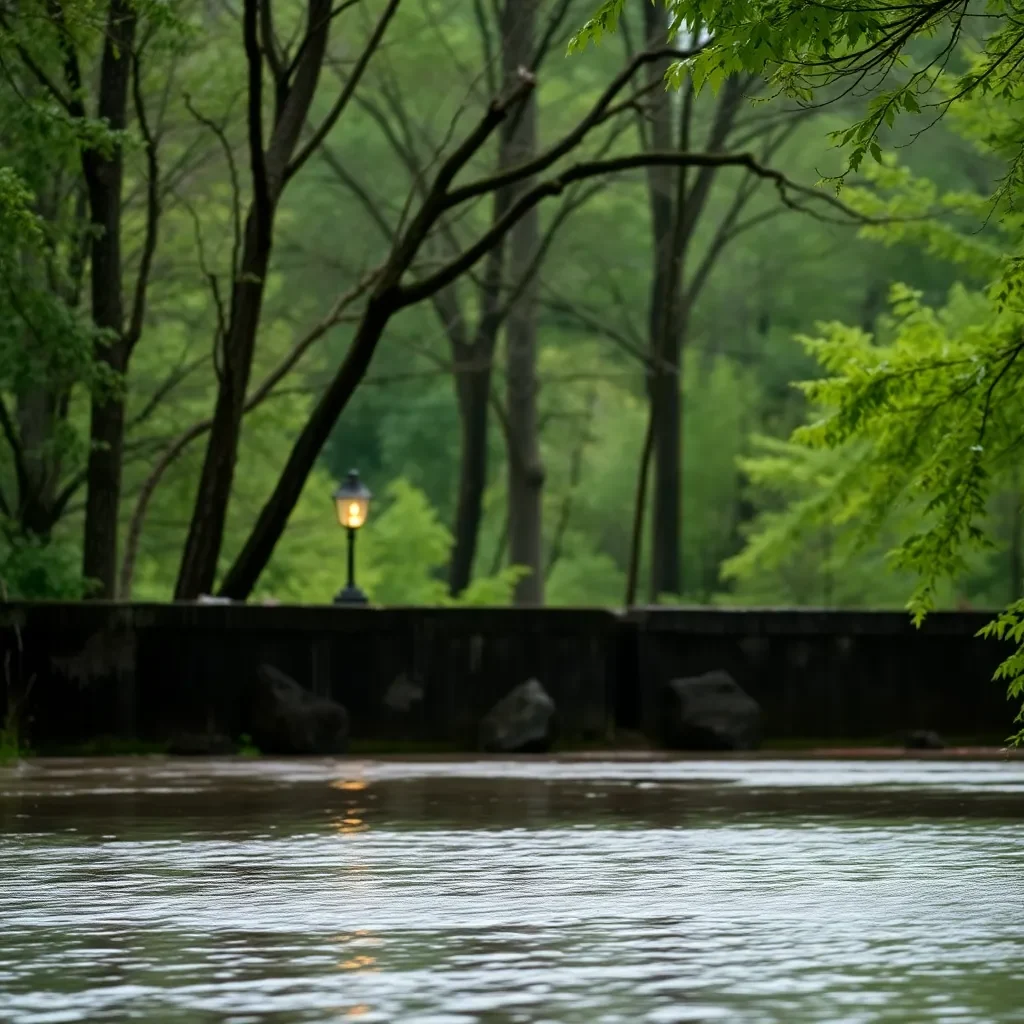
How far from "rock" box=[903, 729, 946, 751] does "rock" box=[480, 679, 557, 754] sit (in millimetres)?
3790

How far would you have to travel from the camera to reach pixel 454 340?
179 ft

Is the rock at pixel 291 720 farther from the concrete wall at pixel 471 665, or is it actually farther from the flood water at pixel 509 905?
the flood water at pixel 509 905

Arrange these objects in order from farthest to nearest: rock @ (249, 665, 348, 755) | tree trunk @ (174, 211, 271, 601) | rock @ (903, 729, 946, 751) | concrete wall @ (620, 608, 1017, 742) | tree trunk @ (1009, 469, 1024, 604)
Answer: tree trunk @ (1009, 469, 1024, 604) → tree trunk @ (174, 211, 271, 601) → concrete wall @ (620, 608, 1017, 742) → rock @ (903, 729, 946, 751) → rock @ (249, 665, 348, 755)

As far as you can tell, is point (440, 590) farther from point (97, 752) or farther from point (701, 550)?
point (97, 752)

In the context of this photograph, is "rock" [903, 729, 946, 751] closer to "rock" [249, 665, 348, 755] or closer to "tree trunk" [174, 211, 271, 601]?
"rock" [249, 665, 348, 755]

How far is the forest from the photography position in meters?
20.1

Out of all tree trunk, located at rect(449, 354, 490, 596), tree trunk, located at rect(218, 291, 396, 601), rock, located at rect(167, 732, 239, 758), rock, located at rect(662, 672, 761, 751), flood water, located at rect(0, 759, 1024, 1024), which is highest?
tree trunk, located at rect(449, 354, 490, 596)

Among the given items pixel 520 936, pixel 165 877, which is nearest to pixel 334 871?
pixel 165 877

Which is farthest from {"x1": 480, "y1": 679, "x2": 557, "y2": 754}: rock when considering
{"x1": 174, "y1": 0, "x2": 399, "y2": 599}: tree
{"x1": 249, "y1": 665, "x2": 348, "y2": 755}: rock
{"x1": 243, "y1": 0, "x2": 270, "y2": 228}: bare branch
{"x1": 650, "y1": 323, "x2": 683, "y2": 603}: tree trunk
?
{"x1": 650, "y1": 323, "x2": 683, "y2": 603}: tree trunk

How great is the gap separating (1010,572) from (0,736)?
4175 cm

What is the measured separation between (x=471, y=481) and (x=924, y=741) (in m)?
28.7

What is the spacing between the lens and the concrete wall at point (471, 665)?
25.3 metres

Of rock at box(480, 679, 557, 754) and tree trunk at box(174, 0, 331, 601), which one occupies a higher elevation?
tree trunk at box(174, 0, 331, 601)

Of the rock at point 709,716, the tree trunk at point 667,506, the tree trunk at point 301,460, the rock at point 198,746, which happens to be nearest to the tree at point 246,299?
the tree trunk at point 301,460
